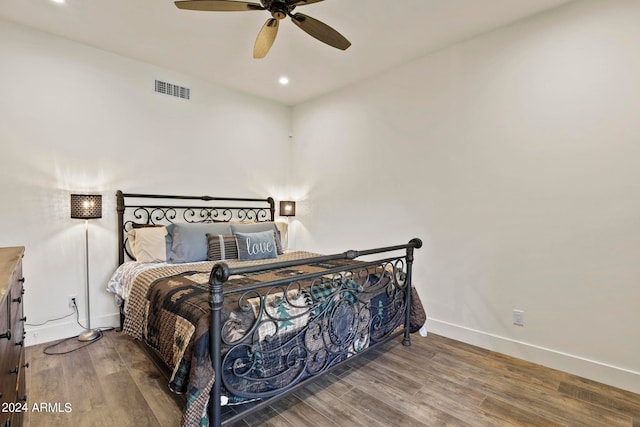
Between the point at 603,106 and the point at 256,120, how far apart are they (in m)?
3.67

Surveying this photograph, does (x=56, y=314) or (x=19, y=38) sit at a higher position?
(x=19, y=38)

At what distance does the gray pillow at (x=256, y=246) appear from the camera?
3.12 meters

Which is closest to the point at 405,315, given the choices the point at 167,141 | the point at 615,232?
the point at 615,232

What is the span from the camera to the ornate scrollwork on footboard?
1.62 meters

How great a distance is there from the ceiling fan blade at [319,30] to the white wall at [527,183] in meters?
1.38

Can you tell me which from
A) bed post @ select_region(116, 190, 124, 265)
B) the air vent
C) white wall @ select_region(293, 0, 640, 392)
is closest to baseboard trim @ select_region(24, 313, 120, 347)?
bed post @ select_region(116, 190, 124, 265)

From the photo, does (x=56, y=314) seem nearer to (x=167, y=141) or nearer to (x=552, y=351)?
(x=167, y=141)

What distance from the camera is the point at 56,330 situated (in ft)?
9.35

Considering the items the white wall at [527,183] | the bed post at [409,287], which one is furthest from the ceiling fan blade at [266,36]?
the bed post at [409,287]

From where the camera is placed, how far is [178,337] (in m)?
1.71

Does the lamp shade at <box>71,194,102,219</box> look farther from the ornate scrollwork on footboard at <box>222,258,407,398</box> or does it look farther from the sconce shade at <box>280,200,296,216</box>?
the sconce shade at <box>280,200,296,216</box>

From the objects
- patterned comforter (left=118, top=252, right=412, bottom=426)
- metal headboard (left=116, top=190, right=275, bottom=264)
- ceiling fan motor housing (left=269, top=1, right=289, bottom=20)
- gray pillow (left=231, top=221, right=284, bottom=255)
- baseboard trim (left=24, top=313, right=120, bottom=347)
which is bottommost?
baseboard trim (left=24, top=313, right=120, bottom=347)

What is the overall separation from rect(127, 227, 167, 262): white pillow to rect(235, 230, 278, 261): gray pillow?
0.73 meters

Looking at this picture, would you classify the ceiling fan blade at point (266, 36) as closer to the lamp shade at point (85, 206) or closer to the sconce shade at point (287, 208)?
the lamp shade at point (85, 206)
